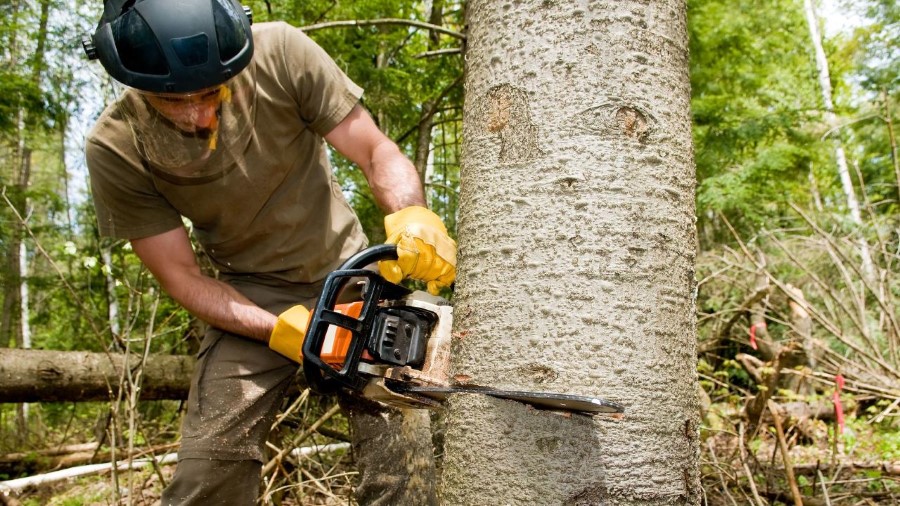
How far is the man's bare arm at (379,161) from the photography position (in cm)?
212

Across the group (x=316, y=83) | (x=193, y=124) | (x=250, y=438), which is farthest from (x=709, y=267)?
(x=193, y=124)

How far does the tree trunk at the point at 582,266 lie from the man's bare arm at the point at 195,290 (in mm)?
1375

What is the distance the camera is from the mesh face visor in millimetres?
2010

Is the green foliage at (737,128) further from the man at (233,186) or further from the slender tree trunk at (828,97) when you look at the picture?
the man at (233,186)

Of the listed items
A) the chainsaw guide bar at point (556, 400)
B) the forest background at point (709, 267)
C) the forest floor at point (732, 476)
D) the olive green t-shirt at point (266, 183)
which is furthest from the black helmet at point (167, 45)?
the forest floor at point (732, 476)

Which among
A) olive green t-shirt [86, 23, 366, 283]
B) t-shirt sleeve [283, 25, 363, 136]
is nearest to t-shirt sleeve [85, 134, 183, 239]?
olive green t-shirt [86, 23, 366, 283]

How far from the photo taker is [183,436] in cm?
225

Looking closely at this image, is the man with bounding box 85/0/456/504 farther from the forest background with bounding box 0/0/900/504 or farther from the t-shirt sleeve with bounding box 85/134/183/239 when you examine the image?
the forest background with bounding box 0/0/900/504

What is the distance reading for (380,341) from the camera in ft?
4.90

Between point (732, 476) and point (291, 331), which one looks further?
point (732, 476)

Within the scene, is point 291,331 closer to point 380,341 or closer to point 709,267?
point 380,341

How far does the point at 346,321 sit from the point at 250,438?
1.09 metres

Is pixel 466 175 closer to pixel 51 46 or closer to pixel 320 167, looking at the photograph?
pixel 320 167

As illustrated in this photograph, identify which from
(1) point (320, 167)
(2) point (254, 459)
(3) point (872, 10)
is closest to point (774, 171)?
(3) point (872, 10)
